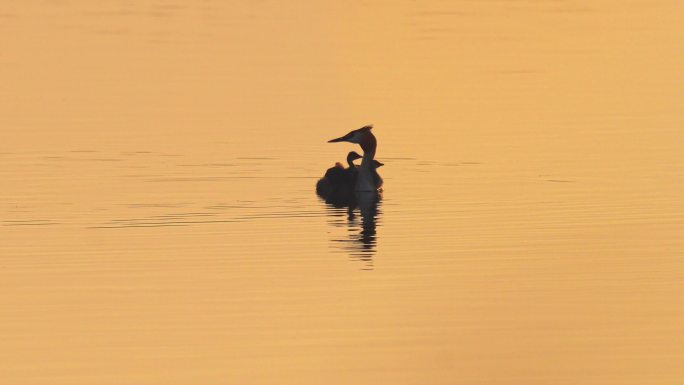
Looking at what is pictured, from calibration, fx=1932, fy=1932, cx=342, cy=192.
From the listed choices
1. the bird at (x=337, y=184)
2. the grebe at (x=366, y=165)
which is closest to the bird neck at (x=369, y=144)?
the grebe at (x=366, y=165)

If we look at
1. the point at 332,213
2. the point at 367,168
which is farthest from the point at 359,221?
the point at 367,168

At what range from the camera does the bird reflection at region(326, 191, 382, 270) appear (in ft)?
78.7

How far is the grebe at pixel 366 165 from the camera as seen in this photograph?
30391 millimetres

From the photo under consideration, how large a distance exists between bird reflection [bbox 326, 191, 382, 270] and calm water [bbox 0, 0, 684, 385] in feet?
0.27

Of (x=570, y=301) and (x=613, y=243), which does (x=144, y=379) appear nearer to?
(x=570, y=301)

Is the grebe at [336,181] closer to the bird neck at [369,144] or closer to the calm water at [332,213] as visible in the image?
the calm water at [332,213]

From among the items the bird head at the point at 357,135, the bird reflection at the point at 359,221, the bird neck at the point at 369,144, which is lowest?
the bird reflection at the point at 359,221

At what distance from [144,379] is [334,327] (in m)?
2.73

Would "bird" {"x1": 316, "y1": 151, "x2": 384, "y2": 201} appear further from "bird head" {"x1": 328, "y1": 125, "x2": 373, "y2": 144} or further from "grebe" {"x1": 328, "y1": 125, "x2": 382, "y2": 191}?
"bird head" {"x1": 328, "y1": 125, "x2": 373, "y2": 144}

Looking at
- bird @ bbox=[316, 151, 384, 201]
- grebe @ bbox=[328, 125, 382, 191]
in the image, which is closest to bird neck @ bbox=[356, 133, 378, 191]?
grebe @ bbox=[328, 125, 382, 191]

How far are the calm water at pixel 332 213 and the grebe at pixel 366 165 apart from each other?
0.58 metres

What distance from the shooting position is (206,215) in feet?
88.7

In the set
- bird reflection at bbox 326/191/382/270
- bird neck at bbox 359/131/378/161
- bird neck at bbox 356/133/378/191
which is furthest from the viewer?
bird neck at bbox 359/131/378/161

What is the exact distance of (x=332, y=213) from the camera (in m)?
Answer: 28.3
